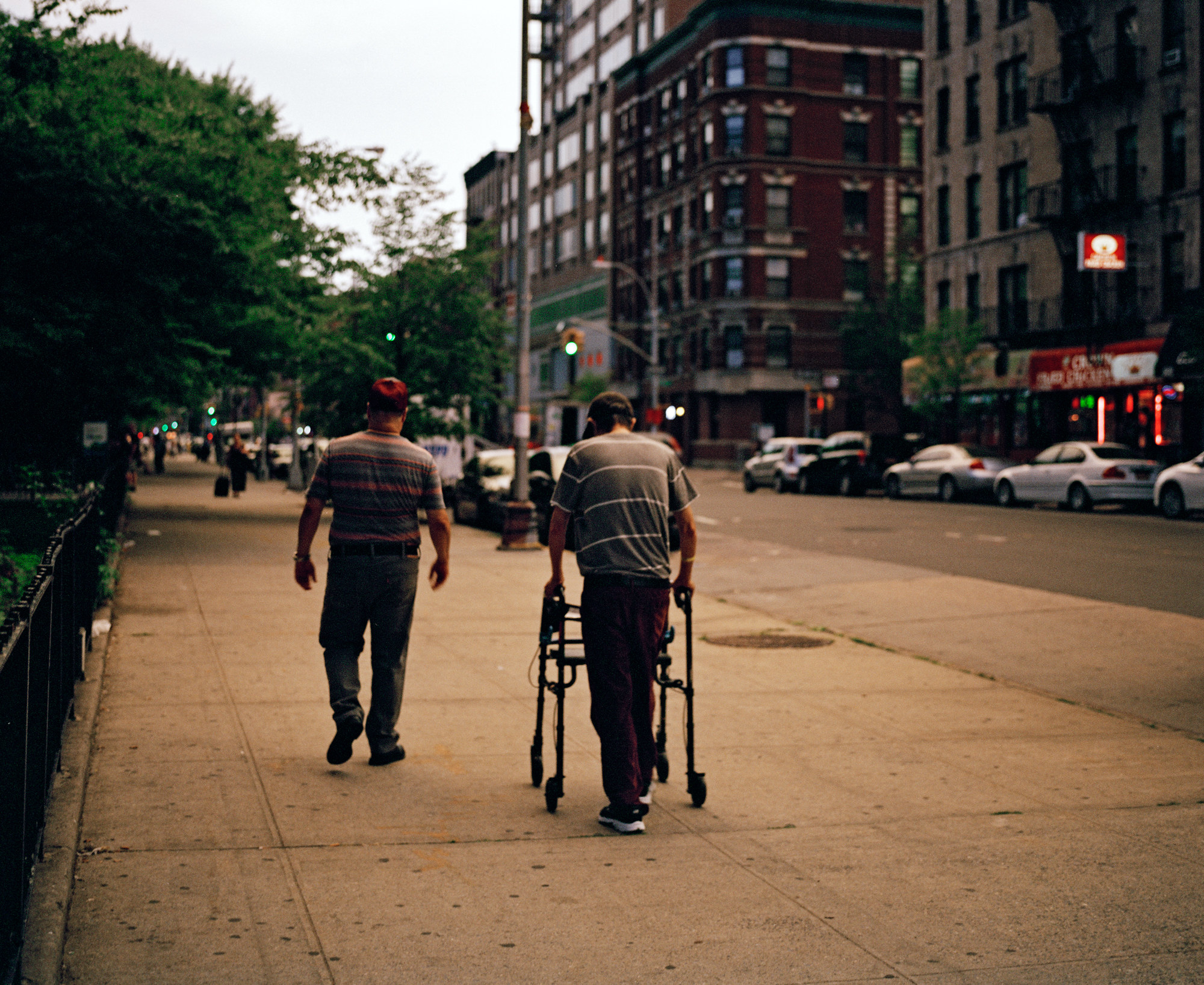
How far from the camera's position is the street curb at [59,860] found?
13.6 feet

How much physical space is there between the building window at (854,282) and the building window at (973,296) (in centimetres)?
2194

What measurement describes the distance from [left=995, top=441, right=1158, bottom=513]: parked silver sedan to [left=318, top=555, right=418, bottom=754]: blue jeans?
25522 mm

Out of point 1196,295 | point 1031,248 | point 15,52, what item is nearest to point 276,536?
point 15,52

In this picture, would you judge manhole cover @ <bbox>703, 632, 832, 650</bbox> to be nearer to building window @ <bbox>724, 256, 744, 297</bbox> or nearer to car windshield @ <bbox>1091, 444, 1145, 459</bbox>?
car windshield @ <bbox>1091, 444, 1145, 459</bbox>

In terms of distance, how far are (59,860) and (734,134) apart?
6618 centimetres

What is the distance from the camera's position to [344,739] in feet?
22.1

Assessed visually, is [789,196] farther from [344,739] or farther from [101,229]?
[344,739]

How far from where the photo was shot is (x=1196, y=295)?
35.8 metres

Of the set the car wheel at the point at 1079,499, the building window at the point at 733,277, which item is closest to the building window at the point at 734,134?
the building window at the point at 733,277

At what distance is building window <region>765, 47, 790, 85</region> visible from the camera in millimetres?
67562

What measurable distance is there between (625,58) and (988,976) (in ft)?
274

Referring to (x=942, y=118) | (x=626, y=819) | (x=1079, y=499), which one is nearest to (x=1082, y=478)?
(x=1079, y=499)

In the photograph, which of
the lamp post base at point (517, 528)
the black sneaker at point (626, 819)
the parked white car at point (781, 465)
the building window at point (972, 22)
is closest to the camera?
the black sneaker at point (626, 819)

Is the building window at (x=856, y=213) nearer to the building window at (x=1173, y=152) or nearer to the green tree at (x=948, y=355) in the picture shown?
the green tree at (x=948, y=355)
